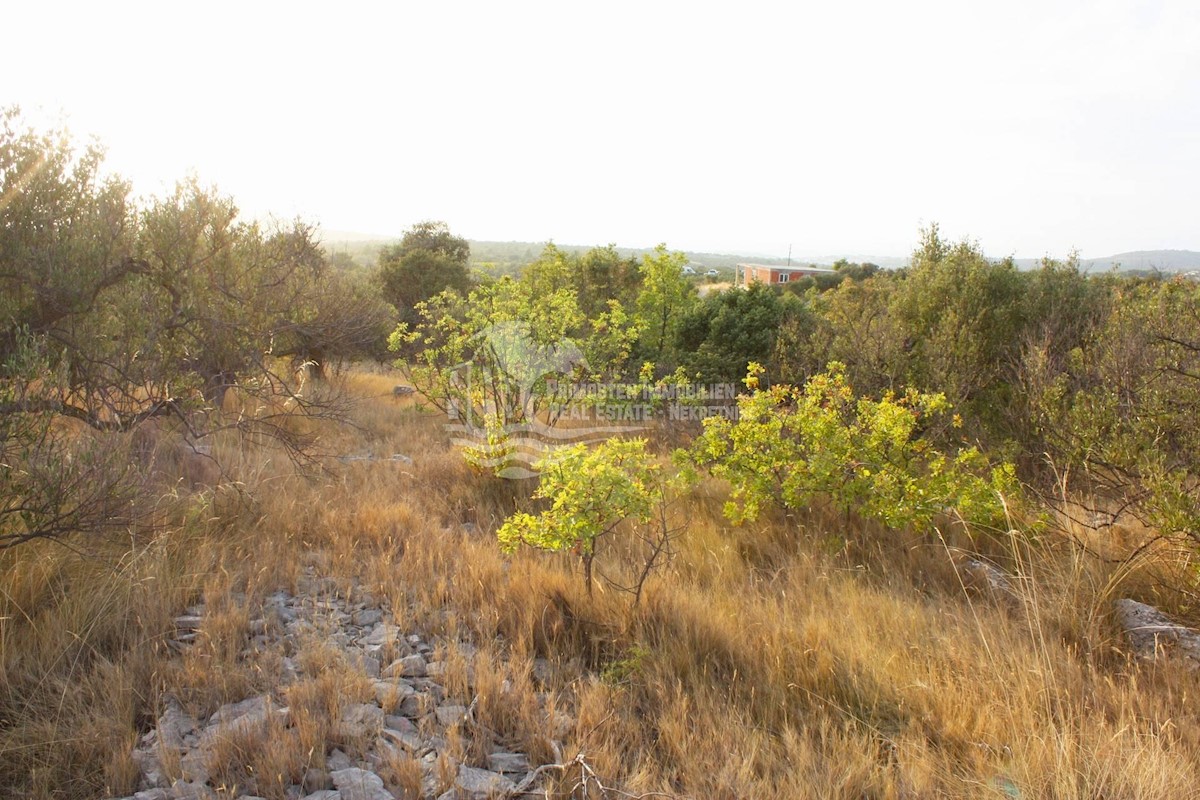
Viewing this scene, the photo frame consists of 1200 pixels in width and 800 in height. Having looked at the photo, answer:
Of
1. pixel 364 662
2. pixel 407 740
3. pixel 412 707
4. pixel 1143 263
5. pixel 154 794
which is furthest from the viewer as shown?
pixel 1143 263

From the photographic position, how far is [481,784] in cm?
223

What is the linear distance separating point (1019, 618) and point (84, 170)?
25.3 feet

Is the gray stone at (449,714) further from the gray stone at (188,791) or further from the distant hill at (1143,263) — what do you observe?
the distant hill at (1143,263)

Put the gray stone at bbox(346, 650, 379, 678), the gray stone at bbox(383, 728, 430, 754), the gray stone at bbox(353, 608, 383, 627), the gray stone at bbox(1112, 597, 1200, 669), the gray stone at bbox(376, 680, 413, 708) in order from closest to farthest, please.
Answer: the gray stone at bbox(383, 728, 430, 754) < the gray stone at bbox(376, 680, 413, 708) < the gray stone at bbox(346, 650, 379, 678) < the gray stone at bbox(1112, 597, 1200, 669) < the gray stone at bbox(353, 608, 383, 627)

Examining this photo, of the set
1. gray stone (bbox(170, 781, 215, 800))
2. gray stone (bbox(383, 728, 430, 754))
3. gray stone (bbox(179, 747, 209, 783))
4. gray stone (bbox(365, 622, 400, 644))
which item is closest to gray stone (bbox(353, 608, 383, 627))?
gray stone (bbox(365, 622, 400, 644))

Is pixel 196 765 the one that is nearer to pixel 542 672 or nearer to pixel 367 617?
pixel 367 617

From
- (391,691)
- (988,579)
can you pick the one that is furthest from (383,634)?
(988,579)

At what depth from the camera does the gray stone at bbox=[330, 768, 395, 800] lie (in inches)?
84.3

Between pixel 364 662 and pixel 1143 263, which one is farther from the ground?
pixel 1143 263

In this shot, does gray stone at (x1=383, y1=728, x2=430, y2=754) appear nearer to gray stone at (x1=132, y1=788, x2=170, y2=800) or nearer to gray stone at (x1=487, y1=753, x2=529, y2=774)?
gray stone at (x1=487, y1=753, x2=529, y2=774)

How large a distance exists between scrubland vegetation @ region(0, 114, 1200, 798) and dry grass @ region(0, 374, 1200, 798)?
2 cm

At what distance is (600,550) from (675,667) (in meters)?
1.60

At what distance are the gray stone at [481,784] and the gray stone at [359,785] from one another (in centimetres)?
25

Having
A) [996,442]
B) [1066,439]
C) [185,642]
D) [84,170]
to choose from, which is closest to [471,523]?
[185,642]
